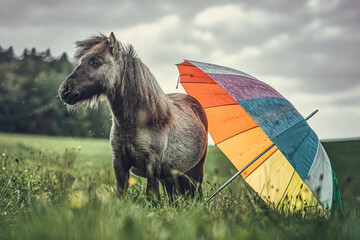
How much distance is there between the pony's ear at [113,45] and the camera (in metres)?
3.26

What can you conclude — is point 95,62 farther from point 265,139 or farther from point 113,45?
point 265,139

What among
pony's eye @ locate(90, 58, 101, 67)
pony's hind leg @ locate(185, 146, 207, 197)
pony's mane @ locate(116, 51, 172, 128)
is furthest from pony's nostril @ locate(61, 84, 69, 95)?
pony's hind leg @ locate(185, 146, 207, 197)

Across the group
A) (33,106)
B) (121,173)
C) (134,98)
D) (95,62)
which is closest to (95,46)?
(95,62)

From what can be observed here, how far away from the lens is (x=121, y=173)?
137 inches

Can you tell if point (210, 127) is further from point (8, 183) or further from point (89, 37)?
point (8, 183)

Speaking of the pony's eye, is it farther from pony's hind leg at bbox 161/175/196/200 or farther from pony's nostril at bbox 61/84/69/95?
pony's hind leg at bbox 161/175/196/200

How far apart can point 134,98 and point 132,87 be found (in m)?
0.11

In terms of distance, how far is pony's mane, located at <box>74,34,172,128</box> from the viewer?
3334 millimetres

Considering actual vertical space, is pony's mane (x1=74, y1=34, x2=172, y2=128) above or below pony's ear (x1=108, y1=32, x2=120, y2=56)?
below

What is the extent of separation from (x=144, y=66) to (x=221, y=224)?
6.02ft

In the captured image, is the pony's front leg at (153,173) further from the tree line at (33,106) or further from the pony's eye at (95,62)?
the tree line at (33,106)

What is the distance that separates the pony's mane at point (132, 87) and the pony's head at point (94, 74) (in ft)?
0.05

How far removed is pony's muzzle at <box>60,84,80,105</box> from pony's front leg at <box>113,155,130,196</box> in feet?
2.48

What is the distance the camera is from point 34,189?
4.78 metres
